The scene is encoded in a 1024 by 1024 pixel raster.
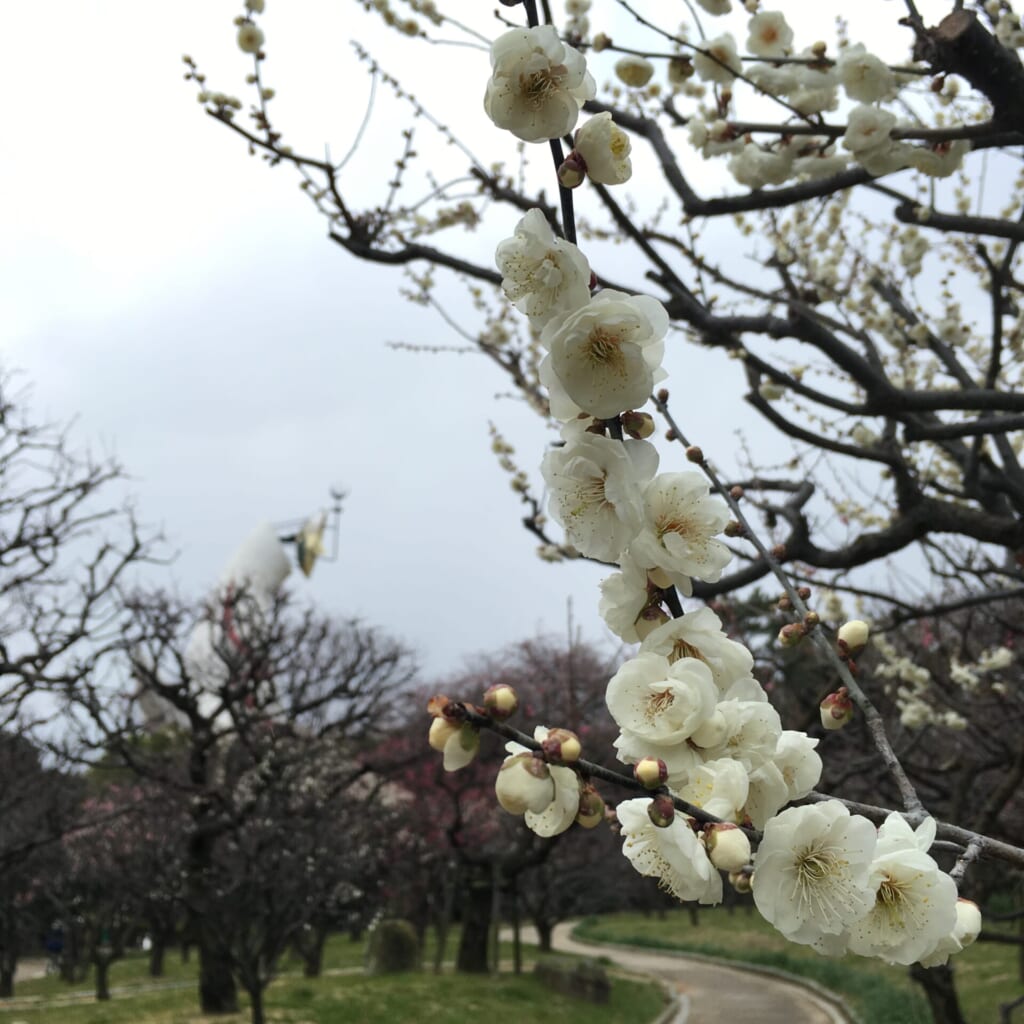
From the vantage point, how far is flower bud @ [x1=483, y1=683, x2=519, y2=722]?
79cm

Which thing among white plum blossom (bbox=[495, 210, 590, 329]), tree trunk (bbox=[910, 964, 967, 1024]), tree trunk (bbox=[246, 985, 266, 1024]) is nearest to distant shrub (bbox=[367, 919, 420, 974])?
tree trunk (bbox=[246, 985, 266, 1024])

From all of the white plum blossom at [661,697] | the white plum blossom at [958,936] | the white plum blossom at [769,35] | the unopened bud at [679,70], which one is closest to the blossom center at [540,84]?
the white plum blossom at [661,697]

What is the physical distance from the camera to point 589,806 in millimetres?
856

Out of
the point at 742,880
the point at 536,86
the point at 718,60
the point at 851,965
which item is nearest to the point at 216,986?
the point at 851,965

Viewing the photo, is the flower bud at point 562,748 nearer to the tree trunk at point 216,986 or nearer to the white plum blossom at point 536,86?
the white plum blossom at point 536,86

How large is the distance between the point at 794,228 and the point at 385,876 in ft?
53.4

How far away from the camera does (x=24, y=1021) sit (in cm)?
1014

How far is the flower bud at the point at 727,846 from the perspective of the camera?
790mm

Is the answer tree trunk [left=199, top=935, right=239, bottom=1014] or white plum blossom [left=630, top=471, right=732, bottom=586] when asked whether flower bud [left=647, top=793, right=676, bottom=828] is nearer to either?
white plum blossom [left=630, top=471, right=732, bottom=586]

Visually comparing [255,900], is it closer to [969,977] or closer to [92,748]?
[92,748]

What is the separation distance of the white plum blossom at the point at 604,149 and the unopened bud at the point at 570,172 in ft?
0.10

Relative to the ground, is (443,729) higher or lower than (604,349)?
lower

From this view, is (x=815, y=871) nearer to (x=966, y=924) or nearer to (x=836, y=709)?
(x=966, y=924)

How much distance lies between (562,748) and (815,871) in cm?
34
